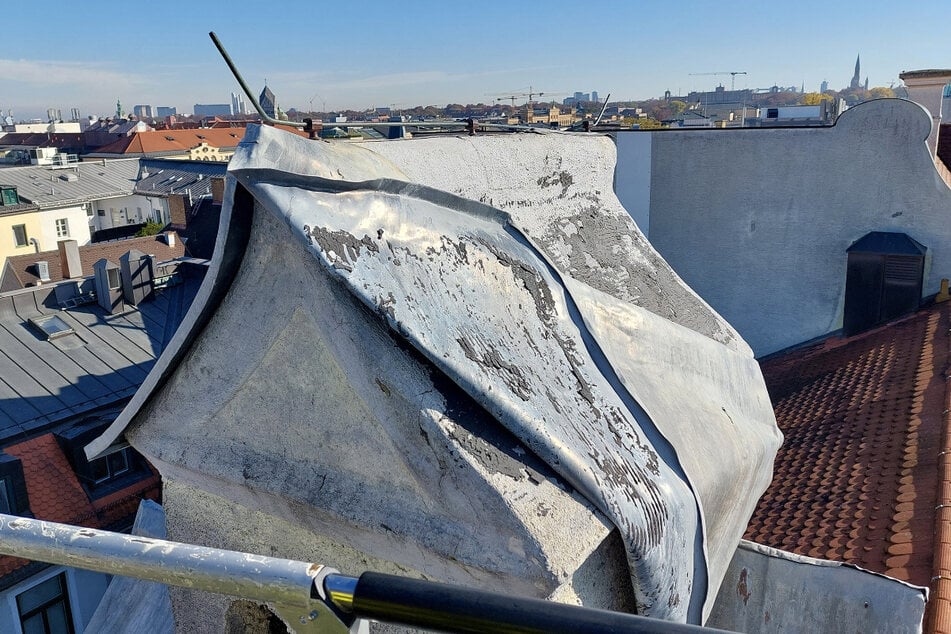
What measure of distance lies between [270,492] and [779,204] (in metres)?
10.7

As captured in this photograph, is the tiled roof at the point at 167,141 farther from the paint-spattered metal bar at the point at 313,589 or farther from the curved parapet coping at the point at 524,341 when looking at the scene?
the paint-spattered metal bar at the point at 313,589

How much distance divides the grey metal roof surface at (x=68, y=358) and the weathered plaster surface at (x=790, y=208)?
899cm

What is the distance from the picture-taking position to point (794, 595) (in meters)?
4.19

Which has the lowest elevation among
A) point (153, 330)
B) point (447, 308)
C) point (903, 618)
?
point (153, 330)

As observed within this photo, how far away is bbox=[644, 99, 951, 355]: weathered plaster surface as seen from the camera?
10570mm

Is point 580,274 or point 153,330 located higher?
point 580,274

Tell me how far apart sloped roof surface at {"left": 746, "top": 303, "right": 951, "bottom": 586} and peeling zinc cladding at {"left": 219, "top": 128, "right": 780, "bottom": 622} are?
2.10m

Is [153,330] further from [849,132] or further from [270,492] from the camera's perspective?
[270,492]

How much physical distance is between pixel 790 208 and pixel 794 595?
28.1 ft

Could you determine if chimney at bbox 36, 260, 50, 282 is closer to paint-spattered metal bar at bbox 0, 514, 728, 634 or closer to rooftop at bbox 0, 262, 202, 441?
rooftop at bbox 0, 262, 202, 441

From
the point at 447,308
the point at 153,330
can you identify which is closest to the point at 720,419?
the point at 447,308

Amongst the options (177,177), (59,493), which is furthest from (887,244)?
(177,177)

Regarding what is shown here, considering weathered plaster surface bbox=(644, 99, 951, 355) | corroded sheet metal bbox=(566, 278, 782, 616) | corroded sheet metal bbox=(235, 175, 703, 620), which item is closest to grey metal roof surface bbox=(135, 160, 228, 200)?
weathered plaster surface bbox=(644, 99, 951, 355)

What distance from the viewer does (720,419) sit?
3.30m
